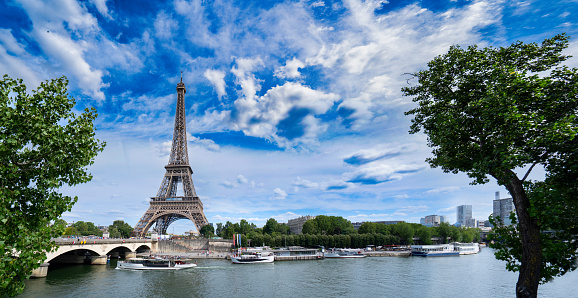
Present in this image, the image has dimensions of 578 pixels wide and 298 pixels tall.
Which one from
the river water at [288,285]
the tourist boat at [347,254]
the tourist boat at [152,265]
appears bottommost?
the tourist boat at [347,254]

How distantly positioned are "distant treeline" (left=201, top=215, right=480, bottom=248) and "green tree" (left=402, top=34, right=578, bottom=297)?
8205 cm

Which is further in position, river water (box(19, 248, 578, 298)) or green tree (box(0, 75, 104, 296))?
river water (box(19, 248, 578, 298))

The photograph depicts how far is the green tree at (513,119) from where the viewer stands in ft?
29.2

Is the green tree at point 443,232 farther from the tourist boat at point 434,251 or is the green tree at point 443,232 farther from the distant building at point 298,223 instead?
the distant building at point 298,223

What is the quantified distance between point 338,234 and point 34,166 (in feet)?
342

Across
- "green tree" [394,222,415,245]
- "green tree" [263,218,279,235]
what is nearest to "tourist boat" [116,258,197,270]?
"green tree" [263,218,279,235]

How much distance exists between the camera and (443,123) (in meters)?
10.5

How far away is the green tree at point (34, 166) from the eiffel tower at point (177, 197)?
81.6 metres

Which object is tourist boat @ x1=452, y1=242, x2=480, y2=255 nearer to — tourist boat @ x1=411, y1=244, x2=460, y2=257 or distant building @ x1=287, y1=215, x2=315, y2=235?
tourist boat @ x1=411, y1=244, x2=460, y2=257

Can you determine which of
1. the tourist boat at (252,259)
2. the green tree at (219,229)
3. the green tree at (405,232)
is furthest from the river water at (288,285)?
the green tree at (219,229)

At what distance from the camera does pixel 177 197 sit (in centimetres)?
9038

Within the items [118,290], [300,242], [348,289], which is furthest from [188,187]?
[348,289]

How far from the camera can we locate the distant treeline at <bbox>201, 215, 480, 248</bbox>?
296ft

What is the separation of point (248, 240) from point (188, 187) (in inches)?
916
